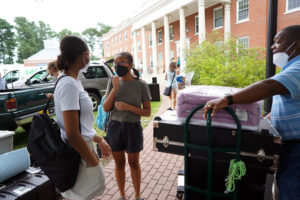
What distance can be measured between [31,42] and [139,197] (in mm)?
78129

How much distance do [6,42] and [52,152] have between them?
7335cm

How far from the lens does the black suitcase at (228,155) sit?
1.30 metres

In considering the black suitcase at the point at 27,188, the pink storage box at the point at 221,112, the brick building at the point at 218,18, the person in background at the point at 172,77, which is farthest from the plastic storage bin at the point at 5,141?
the brick building at the point at 218,18

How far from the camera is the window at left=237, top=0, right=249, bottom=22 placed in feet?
59.6

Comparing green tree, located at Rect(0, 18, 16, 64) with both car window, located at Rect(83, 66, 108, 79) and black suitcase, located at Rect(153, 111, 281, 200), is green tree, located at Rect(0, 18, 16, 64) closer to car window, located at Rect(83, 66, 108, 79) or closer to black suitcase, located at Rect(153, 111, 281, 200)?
car window, located at Rect(83, 66, 108, 79)

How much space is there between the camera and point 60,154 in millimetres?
1545

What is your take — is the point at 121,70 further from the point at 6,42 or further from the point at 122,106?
the point at 6,42

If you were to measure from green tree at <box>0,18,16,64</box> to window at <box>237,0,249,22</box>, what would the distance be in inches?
2534

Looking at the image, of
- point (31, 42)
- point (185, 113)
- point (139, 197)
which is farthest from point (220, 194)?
point (31, 42)

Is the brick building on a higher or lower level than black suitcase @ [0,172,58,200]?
higher

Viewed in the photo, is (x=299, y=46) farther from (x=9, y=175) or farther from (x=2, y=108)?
(x=2, y=108)

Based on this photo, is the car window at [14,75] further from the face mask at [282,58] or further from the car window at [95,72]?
the face mask at [282,58]

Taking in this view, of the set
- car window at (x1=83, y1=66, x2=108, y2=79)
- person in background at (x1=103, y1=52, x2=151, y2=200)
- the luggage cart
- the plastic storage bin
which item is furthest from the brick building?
Result: the luggage cart

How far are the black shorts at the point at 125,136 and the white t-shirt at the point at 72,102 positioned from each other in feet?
2.63
